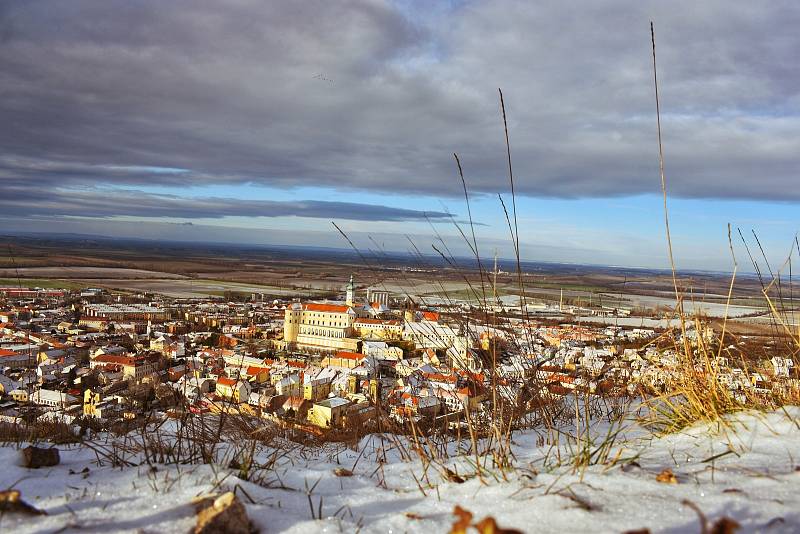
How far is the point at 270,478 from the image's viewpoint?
4.51ft

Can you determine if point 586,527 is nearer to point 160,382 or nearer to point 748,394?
point 748,394

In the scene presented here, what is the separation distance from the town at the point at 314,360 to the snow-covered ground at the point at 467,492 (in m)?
0.45

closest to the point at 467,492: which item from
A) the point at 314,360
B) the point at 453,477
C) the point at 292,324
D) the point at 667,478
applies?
the point at 453,477

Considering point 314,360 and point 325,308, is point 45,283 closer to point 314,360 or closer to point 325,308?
point 325,308

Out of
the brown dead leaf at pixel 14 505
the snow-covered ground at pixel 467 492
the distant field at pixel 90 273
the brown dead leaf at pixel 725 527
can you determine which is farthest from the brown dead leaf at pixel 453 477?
the distant field at pixel 90 273

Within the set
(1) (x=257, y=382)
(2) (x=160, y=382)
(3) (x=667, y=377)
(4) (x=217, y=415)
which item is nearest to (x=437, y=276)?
(3) (x=667, y=377)

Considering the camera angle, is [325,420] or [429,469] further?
[325,420]

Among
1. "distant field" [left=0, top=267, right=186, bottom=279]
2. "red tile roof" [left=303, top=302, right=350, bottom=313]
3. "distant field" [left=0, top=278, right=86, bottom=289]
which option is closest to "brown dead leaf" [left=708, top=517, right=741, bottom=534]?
"red tile roof" [left=303, top=302, right=350, bottom=313]

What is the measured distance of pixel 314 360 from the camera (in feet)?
60.7

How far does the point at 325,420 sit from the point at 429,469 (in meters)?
2.37

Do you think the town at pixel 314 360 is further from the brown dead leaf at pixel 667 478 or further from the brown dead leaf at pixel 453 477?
the brown dead leaf at pixel 667 478

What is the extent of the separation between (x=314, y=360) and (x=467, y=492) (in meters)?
18.0

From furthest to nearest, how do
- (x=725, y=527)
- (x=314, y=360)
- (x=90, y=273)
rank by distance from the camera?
(x=90, y=273) < (x=314, y=360) < (x=725, y=527)

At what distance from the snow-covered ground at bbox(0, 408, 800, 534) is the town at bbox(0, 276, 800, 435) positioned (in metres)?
0.45
